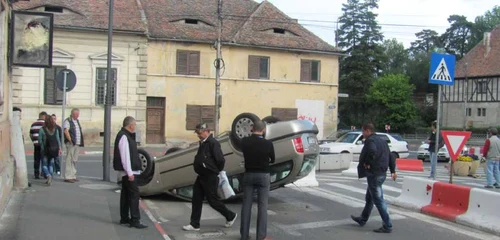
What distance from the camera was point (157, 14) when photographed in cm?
3406

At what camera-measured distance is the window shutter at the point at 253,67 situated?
113 ft

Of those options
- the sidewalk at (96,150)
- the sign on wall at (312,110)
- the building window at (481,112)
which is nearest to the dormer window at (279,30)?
the sign on wall at (312,110)

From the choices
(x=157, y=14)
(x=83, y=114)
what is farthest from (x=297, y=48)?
(x=83, y=114)

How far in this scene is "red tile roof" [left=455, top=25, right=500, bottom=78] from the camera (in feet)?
202

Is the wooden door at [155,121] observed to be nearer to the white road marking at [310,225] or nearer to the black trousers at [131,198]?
the white road marking at [310,225]

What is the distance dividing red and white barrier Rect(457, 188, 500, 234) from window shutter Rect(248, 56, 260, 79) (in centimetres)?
2588

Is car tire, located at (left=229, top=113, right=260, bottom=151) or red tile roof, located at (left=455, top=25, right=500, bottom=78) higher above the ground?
red tile roof, located at (left=455, top=25, right=500, bottom=78)

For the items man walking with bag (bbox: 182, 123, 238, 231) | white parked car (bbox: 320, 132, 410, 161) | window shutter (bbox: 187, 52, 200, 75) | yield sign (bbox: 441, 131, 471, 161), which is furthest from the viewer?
window shutter (bbox: 187, 52, 200, 75)

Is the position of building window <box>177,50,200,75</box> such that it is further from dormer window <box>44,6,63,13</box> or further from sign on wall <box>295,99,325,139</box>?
sign on wall <box>295,99,325,139</box>

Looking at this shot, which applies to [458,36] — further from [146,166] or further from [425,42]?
[146,166]

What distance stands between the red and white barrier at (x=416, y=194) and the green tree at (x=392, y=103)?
58009 millimetres

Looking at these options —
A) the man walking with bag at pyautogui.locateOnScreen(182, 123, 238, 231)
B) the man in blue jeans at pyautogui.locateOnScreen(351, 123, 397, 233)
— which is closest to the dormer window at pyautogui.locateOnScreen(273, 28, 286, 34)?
the man in blue jeans at pyautogui.locateOnScreen(351, 123, 397, 233)

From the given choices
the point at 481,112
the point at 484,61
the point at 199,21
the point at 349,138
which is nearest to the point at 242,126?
the point at 349,138

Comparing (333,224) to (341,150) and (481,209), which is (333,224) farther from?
(341,150)
